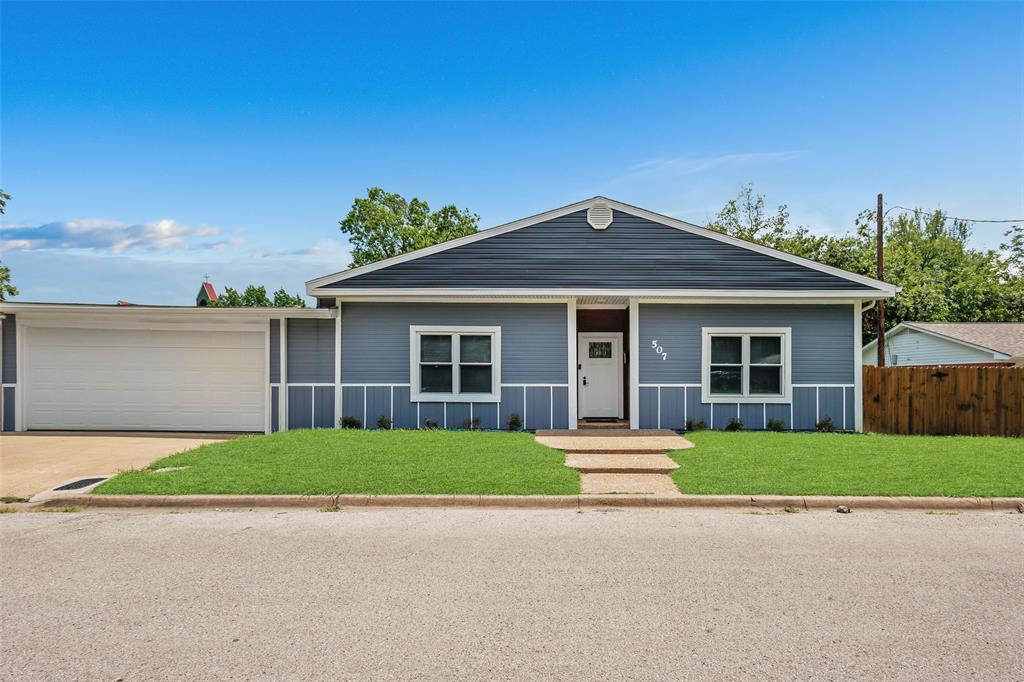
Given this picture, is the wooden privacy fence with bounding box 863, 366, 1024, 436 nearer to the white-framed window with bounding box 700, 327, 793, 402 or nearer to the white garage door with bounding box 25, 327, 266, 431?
the white-framed window with bounding box 700, 327, 793, 402

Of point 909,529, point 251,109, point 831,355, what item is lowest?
point 909,529

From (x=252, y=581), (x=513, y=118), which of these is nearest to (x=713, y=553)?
(x=252, y=581)

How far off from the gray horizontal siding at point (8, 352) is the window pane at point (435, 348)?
851 centimetres

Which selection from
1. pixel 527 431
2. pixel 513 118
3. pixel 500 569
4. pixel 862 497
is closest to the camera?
pixel 500 569

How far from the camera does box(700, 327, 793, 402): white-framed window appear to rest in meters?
14.1

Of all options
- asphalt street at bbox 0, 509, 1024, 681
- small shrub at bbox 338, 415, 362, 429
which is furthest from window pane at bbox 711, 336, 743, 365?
small shrub at bbox 338, 415, 362, 429

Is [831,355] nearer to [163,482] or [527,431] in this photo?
[527,431]

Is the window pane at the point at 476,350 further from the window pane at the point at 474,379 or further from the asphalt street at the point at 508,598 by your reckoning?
the asphalt street at the point at 508,598

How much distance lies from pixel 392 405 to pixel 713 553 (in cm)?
926

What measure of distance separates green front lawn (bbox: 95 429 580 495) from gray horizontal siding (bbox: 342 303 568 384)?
2440mm

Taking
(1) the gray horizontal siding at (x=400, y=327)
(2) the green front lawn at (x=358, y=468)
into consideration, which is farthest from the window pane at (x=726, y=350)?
(2) the green front lawn at (x=358, y=468)

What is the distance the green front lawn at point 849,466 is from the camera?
8.19 m

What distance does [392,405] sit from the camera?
46.0ft

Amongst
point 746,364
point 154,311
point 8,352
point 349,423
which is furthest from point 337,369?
point 746,364
